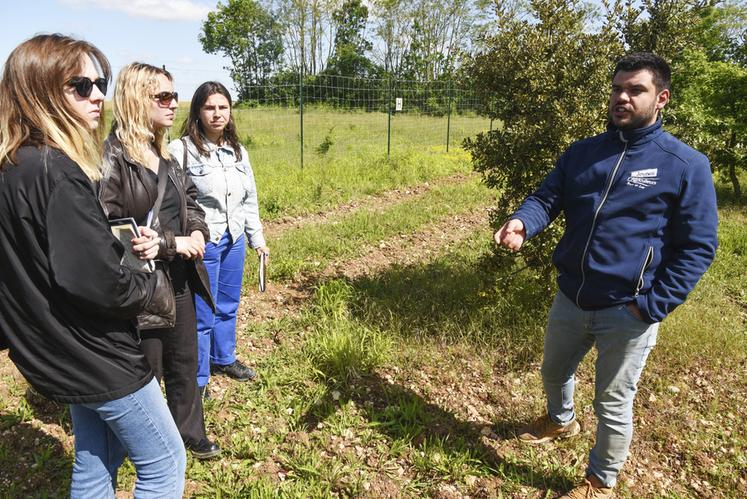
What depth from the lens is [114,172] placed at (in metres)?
2.17

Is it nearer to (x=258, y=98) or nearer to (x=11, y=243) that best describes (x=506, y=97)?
(x=11, y=243)

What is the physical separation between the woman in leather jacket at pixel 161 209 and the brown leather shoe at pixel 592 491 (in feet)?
6.84

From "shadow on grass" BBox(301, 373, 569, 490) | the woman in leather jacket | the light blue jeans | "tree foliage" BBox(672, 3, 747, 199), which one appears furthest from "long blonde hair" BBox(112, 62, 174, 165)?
"tree foliage" BBox(672, 3, 747, 199)

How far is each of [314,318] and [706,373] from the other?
317 cm

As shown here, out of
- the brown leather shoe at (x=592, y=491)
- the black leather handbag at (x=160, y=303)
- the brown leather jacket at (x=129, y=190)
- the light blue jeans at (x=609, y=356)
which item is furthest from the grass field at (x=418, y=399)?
the brown leather jacket at (x=129, y=190)

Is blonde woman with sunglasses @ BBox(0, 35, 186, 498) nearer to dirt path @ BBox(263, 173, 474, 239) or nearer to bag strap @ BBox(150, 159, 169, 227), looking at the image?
bag strap @ BBox(150, 159, 169, 227)

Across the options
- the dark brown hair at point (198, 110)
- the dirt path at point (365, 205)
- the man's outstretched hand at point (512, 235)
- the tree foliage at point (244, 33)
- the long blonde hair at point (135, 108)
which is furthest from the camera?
the tree foliage at point (244, 33)

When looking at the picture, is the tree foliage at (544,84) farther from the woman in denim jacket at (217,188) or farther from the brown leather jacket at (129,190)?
the brown leather jacket at (129,190)

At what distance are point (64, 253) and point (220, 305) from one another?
6.67 ft

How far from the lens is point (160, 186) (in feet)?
7.57

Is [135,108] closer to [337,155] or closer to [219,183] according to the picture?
[219,183]

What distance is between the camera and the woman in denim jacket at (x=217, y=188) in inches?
119

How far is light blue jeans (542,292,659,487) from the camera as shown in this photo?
2328 mm

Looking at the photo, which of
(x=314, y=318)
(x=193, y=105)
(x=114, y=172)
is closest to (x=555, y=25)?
(x=193, y=105)
